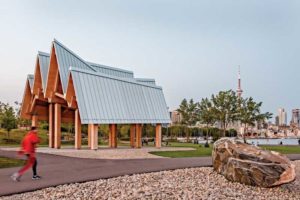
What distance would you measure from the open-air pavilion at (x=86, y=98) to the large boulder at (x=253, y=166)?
12.6 m

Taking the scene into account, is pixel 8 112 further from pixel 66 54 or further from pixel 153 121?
pixel 153 121

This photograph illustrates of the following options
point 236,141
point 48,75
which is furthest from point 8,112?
point 236,141

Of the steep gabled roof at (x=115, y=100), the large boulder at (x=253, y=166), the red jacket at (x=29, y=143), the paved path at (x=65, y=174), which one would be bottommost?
the paved path at (x=65, y=174)

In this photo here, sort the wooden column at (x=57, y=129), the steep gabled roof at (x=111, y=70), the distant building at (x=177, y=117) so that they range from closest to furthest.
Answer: the wooden column at (x=57, y=129) → the steep gabled roof at (x=111, y=70) → the distant building at (x=177, y=117)

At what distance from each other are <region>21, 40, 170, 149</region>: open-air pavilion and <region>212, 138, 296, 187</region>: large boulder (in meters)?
12.6

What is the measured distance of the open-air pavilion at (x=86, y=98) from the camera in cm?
2478

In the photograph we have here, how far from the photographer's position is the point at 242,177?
12586 millimetres

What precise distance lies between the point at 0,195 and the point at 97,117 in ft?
49.8

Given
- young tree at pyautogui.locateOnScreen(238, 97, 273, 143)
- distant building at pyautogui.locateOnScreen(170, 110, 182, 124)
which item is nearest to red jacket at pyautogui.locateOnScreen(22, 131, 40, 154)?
young tree at pyautogui.locateOnScreen(238, 97, 273, 143)

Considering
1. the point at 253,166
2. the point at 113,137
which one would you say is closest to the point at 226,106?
the point at 113,137

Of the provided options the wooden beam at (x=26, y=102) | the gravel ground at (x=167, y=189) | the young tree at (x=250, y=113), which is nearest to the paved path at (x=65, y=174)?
the gravel ground at (x=167, y=189)

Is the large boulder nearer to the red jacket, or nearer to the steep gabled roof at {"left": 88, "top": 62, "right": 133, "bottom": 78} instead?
the red jacket

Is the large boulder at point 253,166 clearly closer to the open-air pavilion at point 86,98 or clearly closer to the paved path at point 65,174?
the paved path at point 65,174

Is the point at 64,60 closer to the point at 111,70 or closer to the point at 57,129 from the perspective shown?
the point at 57,129
